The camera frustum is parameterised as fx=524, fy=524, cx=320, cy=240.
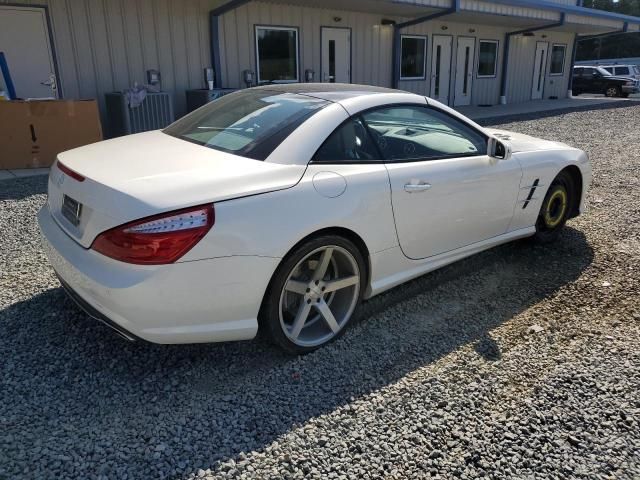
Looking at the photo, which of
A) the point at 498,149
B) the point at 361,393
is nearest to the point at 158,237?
the point at 361,393

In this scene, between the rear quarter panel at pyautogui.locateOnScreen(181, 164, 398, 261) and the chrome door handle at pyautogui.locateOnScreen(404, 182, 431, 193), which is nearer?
the rear quarter panel at pyautogui.locateOnScreen(181, 164, 398, 261)

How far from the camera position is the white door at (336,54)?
13.0 m

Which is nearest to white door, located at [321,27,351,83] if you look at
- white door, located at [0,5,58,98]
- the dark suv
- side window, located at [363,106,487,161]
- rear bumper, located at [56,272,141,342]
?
white door, located at [0,5,58,98]

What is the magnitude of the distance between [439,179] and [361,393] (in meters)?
1.49

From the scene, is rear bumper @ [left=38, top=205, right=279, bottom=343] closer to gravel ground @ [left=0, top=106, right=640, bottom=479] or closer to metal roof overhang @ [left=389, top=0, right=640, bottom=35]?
gravel ground @ [left=0, top=106, right=640, bottom=479]

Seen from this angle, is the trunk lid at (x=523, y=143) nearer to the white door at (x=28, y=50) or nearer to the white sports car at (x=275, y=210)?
the white sports car at (x=275, y=210)

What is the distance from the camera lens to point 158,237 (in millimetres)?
2363

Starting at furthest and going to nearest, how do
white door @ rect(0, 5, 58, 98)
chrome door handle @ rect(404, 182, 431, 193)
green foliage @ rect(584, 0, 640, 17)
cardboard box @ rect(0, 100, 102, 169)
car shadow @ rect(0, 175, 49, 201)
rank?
green foliage @ rect(584, 0, 640, 17)
white door @ rect(0, 5, 58, 98)
cardboard box @ rect(0, 100, 102, 169)
car shadow @ rect(0, 175, 49, 201)
chrome door handle @ rect(404, 182, 431, 193)

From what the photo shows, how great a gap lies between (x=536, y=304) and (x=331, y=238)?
70.6 inches

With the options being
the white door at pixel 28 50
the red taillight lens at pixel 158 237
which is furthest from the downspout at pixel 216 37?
the red taillight lens at pixel 158 237

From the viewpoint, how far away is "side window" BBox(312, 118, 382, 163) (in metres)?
3.00

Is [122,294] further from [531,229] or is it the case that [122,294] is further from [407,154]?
[531,229]

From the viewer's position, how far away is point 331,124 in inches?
120

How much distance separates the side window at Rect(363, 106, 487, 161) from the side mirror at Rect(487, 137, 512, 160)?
0.29 ft
